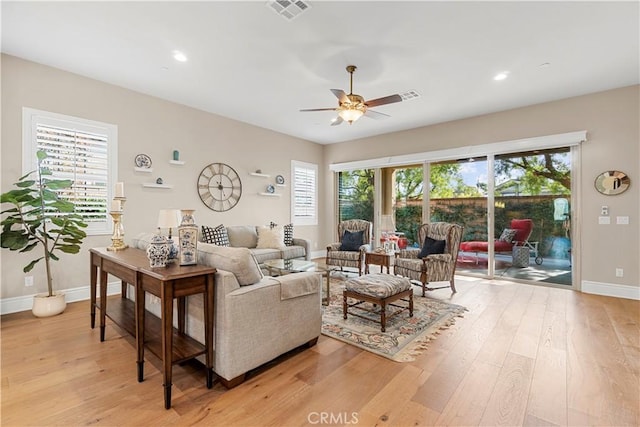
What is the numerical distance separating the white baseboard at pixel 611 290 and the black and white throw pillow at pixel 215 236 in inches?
222

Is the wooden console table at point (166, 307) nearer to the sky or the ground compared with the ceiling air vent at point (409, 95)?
nearer to the ground

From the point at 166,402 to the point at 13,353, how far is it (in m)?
1.78

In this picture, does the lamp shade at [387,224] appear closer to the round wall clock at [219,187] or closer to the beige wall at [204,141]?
the beige wall at [204,141]

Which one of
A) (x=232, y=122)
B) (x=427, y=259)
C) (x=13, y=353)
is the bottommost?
(x=13, y=353)

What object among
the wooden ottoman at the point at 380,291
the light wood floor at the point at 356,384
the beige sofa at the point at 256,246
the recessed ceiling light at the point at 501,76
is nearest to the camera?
the light wood floor at the point at 356,384

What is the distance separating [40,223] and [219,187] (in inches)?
102

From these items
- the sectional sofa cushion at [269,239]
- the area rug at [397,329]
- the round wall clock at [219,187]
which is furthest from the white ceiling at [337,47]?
the area rug at [397,329]

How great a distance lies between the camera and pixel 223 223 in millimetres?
5582

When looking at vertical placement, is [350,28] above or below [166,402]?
above

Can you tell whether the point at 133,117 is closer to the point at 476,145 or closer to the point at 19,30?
the point at 19,30

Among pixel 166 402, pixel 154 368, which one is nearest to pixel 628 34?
pixel 166 402

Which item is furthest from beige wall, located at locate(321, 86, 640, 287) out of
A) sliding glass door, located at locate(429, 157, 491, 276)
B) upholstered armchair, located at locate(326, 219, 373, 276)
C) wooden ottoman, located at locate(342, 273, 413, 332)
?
wooden ottoman, located at locate(342, 273, 413, 332)

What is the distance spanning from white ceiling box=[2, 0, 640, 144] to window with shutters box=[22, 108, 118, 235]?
2.24 feet

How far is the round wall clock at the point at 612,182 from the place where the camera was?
13.8 feet
